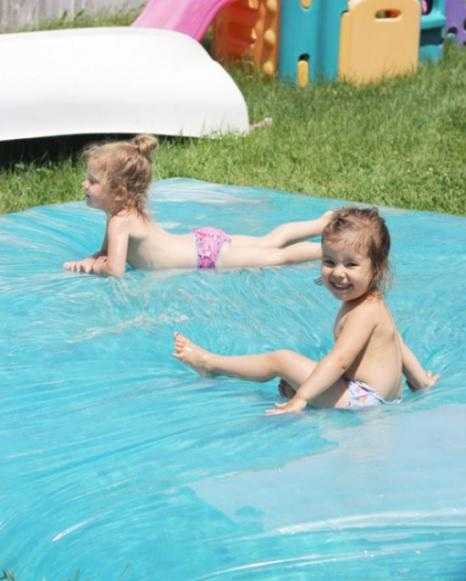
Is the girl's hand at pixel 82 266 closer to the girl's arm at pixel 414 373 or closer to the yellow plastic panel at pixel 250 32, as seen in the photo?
the girl's arm at pixel 414 373

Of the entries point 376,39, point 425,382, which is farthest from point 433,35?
point 425,382

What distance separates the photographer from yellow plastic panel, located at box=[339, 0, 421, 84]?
9461mm

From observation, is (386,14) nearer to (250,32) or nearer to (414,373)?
(250,32)

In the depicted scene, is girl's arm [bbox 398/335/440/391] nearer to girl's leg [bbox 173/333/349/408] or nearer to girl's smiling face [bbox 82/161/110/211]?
girl's leg [bbox 173/333/349/408]

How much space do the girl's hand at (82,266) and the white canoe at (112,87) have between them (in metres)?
2.04

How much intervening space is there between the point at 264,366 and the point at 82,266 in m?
1.38

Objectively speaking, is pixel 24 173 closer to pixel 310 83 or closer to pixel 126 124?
pixel 126 124

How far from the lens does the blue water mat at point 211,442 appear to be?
3.24m

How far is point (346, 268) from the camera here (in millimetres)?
4129

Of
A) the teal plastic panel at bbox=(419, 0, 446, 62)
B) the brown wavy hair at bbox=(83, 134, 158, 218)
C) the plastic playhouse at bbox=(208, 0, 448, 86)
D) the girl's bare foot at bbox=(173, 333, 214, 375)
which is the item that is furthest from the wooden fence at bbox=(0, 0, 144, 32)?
the girl's bare foot at bbox=(173, 333, 214, 375)

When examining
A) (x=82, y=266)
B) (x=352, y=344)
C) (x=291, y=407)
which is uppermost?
(x=352, y=344)

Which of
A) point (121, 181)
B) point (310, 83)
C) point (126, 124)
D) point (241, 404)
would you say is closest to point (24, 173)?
point (126, 124)

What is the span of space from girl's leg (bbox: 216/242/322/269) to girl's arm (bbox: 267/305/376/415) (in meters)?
1.28

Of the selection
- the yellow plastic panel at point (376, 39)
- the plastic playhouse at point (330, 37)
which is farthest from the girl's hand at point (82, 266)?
the yellow plastic panel at point (376, 39)
